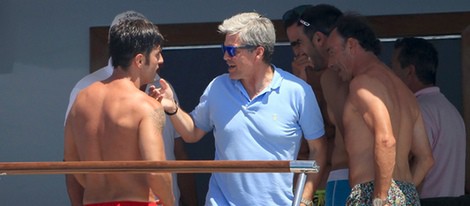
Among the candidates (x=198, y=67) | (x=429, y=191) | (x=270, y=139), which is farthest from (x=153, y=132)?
(x=198, y=67)

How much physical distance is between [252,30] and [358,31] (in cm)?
51

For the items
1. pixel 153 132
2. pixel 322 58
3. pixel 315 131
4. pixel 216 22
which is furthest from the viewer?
pixel 216 22

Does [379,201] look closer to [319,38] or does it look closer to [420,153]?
[420,153]

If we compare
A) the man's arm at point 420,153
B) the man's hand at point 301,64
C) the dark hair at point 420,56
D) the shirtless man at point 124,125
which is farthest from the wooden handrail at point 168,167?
the dark hair at point 420,56

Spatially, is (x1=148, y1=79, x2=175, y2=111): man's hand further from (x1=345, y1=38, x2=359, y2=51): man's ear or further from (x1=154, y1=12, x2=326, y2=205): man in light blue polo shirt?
(x1=345, y1=38, x2=359, y2=51): man's ear

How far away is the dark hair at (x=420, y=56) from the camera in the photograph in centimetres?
605

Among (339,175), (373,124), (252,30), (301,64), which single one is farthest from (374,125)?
(301,64)

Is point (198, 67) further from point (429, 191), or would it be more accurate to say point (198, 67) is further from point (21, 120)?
point (429, 191)

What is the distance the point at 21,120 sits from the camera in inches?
268

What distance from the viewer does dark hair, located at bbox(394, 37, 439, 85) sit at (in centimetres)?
605

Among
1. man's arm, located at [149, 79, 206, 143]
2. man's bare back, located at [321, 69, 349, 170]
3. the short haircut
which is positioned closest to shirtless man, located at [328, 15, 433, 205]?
man's bare back, located at [321, 69, 349, 170]

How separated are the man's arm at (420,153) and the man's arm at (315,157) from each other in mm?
441

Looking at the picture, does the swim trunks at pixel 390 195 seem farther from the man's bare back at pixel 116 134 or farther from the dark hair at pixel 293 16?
the dark hair at pixel 293 16

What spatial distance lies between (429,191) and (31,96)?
248cm
